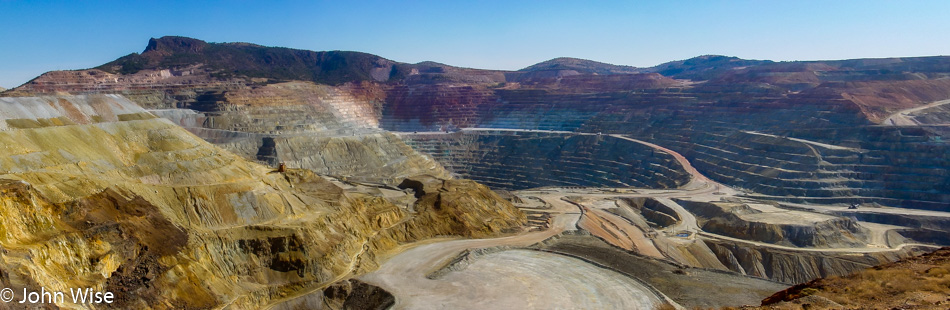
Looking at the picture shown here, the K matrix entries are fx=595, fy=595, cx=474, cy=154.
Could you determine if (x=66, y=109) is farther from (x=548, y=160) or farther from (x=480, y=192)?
(x=548, y=160)

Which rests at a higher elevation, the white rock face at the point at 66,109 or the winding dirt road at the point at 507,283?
the white rock face at the point at 66,109

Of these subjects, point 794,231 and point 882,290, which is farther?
point 794,231

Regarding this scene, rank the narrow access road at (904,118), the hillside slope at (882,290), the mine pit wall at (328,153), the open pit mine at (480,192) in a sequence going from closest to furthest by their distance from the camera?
the hillside slope at (882,290), the open pit mine at (480,192), the mine pit wall at (328,153), the narrow access road at (904,118)

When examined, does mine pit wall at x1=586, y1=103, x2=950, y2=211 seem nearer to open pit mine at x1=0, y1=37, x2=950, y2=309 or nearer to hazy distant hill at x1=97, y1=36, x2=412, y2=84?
open pit mine at x1=0, y1=37, x2=950, y2=309

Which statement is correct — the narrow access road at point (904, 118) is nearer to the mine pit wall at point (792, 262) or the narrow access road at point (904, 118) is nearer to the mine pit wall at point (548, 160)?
the mine pit wall at point (548, 160)

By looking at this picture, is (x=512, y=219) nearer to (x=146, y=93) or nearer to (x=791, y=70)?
(x=146, y=93)

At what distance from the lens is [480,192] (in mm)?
64562

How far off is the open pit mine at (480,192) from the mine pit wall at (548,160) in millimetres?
597

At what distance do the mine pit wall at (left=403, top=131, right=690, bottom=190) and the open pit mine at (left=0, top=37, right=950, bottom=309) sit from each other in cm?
60

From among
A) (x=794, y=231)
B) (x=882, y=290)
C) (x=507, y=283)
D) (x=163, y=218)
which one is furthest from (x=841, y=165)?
(x=163, y=218)

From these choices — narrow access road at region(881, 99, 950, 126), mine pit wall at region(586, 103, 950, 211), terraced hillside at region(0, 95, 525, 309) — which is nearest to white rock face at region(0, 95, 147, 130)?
terraced hillside at region(0, 95, 525, 309)

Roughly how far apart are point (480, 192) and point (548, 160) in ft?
195

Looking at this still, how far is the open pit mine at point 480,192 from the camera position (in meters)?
33.7

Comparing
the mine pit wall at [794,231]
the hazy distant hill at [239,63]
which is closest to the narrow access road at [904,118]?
the mine pit wall at [794,231]
